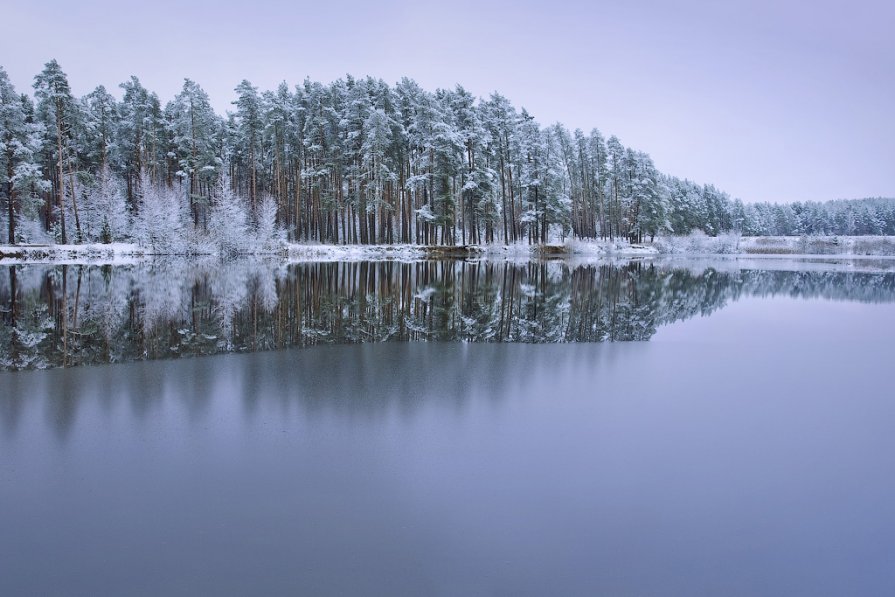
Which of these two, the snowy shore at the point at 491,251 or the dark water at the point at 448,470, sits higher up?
the snowy shore at the point at 491,251

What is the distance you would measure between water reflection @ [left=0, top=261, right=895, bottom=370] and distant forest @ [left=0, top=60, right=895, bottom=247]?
1705 cm

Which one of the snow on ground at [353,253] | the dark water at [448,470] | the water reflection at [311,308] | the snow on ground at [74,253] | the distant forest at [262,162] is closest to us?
the dark water at [448,470]

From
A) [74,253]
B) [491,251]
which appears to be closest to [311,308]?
[74,253]

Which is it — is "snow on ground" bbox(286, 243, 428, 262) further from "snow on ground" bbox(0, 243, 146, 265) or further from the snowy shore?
"snow on ground" bbox(0, 243, 146, 265)

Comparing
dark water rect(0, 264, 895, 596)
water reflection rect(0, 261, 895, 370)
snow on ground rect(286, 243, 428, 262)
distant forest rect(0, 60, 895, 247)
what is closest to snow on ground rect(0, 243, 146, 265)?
distant forest rect(0, 60, 895, 247)

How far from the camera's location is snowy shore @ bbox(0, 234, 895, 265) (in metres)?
38.9

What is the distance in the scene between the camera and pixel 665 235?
8488 centimetres

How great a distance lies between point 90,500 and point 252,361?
5.43 metres

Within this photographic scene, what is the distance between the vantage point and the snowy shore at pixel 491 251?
128ft

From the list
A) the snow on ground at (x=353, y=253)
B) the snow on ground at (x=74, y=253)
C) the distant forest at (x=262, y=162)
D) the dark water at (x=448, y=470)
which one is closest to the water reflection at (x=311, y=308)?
the dark water at (x=448, y=470)

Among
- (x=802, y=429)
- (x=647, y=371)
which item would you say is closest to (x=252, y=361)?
(x=647, y=371)

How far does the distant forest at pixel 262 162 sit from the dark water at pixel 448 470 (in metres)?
37.4

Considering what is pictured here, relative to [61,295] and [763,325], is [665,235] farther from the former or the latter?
[61,295]

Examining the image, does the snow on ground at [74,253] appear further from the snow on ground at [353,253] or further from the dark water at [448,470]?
the dark water at [448,470]
